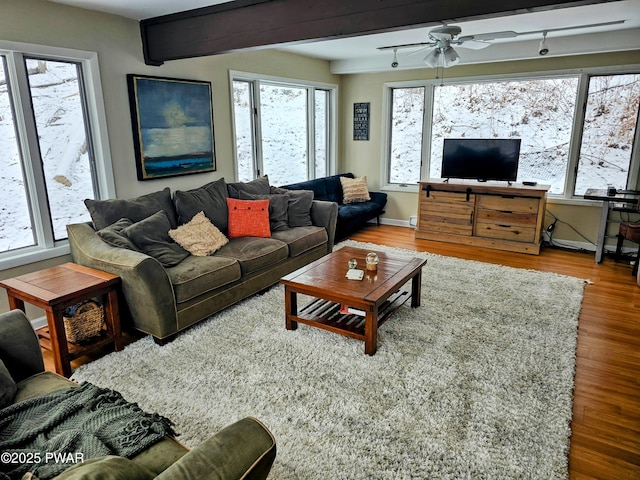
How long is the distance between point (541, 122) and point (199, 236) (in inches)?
181

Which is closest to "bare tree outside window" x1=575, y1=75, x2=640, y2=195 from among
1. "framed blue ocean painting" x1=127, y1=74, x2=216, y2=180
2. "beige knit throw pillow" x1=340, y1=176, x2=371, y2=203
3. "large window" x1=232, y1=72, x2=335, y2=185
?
"beige knit throw pillow" x1=340, y1=176, x2=371, y2=203

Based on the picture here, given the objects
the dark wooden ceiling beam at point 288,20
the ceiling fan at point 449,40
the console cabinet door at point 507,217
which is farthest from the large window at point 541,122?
the dark wooden ceiling beam at point 288,20

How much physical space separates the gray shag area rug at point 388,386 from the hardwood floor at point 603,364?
9 cm

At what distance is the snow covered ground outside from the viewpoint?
10.9 ft

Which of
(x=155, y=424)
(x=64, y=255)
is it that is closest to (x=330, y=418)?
(x=155, y=424)

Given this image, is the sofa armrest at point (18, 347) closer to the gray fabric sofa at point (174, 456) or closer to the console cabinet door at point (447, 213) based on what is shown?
the gray fabric sofa at point (174, 456)

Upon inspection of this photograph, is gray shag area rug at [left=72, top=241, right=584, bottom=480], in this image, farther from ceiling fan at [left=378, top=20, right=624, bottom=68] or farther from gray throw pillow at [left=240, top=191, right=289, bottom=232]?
ceiling fan at [left=378, top=20, right=624, bottom=68]

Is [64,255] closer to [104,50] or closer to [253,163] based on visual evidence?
[104,50]

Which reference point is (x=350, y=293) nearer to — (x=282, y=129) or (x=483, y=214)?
(x=483, y=214)

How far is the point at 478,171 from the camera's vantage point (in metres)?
5.65

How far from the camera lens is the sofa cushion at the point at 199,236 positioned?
366cm

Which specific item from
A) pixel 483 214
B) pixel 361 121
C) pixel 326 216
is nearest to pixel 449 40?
pixel 326 216

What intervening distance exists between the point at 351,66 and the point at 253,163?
2.33m

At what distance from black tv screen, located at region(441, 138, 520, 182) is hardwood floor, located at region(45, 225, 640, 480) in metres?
1.08
